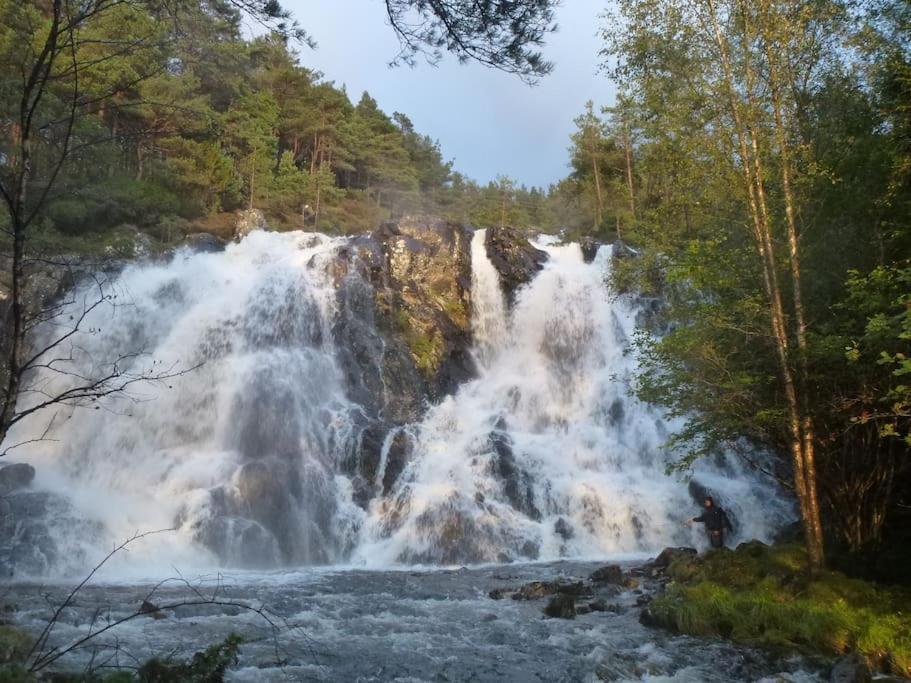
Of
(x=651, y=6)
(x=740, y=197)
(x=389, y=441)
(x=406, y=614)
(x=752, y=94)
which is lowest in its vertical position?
(x=406, y=614)

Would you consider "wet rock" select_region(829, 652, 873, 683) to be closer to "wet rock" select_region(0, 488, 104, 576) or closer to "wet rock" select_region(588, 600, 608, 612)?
"wet rock" select_region(588, 600, 608, 612)

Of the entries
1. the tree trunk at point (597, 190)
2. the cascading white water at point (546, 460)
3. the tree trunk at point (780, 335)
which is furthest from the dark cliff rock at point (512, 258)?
the tree trunk at point (780, 335)

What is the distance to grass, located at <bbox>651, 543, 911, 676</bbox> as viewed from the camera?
7395mm

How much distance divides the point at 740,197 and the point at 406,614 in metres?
8.27

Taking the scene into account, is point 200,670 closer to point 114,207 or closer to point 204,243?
point 204,243

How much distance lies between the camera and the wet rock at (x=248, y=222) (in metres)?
31.3

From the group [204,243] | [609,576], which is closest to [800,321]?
[609,576]

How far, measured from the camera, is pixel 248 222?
32.3 m

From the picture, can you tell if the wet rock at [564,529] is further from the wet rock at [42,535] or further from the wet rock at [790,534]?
the wet rock at [42,535]

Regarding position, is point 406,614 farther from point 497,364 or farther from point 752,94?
point 497,364

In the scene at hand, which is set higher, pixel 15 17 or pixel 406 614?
pixel 15 17

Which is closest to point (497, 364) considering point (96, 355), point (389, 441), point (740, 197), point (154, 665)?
point (389, 441)

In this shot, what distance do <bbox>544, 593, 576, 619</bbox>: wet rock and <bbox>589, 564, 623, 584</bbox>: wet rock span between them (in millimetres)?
1969

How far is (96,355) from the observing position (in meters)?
20.7
